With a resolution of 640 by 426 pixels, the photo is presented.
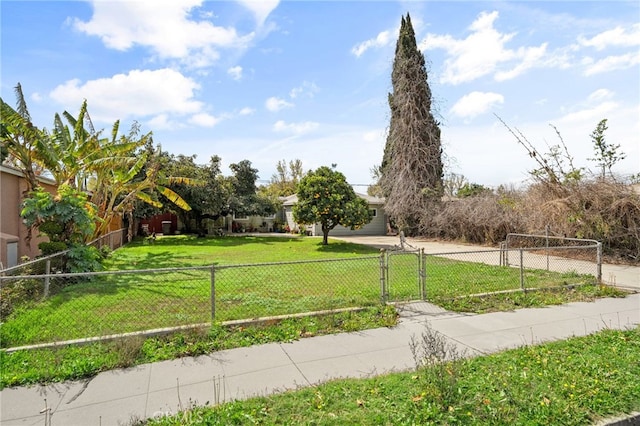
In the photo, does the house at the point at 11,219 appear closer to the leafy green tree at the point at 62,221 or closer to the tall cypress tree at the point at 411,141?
the leafy green tree at the point at 62,221

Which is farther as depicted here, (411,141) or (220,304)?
(411,141)

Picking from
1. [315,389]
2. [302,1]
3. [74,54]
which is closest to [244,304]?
[315,389]

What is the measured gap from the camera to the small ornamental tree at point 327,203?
15828mm

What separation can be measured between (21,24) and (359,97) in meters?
11.4

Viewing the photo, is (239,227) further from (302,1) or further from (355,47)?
(302,1)

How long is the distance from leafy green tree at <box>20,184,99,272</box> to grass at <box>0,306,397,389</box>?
5.19 meters

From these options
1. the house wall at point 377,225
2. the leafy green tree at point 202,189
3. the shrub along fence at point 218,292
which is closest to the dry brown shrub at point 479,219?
the house wall at point 377,225

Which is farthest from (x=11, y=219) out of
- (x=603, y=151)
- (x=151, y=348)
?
(x=603, y=151)

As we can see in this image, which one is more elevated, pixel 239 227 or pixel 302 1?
pixel 302 1

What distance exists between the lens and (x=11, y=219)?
371 inches

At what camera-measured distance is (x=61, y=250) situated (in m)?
8.64

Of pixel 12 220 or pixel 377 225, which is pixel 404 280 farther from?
pixel 377 225

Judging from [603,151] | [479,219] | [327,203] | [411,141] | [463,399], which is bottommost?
[463,399]

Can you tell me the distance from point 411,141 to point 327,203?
1200 cm
